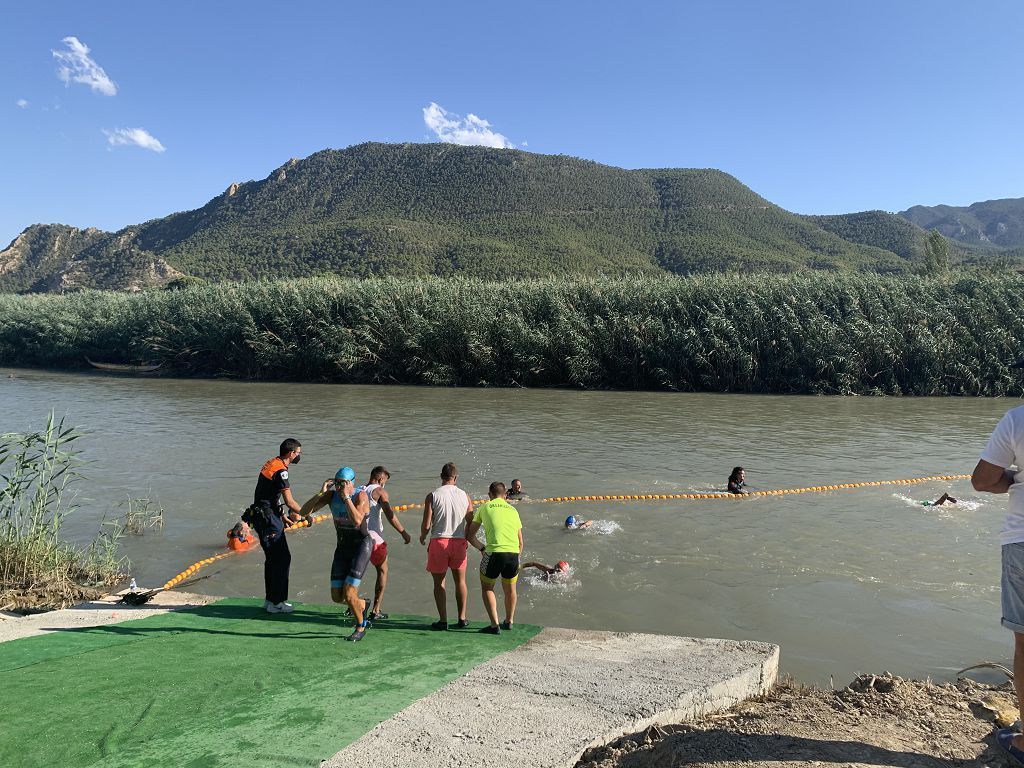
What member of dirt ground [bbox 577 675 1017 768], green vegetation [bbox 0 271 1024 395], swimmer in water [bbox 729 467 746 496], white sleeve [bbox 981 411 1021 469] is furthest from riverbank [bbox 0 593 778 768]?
green vegetation [bbox 0 271 1024 395]

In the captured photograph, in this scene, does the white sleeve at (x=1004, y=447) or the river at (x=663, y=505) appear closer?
the white sleeve at (x=1004, y=447)

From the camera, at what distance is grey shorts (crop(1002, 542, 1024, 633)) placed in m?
4.05

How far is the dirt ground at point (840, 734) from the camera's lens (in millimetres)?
4066

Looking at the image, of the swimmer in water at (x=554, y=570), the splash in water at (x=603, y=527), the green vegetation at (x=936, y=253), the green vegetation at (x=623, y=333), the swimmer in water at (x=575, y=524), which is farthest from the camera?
the green vegetation at (x=936, y=253)

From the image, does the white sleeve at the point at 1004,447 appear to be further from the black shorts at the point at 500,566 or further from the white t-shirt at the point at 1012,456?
the black shorts at the point at 500,566

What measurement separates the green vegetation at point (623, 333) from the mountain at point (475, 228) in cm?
3497

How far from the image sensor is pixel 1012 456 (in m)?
4.16

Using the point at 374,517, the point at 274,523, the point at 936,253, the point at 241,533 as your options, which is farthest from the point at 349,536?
the point at 936,253

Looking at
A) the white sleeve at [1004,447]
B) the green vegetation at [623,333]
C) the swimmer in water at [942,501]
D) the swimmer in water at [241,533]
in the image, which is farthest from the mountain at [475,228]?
the white sleeve at [1004,447]

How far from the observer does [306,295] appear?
4112cm

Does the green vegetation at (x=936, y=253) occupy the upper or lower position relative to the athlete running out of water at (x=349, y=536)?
upper

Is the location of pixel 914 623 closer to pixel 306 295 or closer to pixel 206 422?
pixel 206 422

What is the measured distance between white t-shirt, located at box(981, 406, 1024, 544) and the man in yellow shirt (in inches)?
162

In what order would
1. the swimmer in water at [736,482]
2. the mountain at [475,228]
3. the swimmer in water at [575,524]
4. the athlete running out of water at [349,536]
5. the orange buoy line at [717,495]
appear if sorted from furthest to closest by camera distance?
1. the mountain at [475,228]
2. the swimmer in water at [736,482]
3. the orange buoy line at [717,495]
4. the swimmer in water at [575,524]
5. the athlete running out of water at [349,536]
